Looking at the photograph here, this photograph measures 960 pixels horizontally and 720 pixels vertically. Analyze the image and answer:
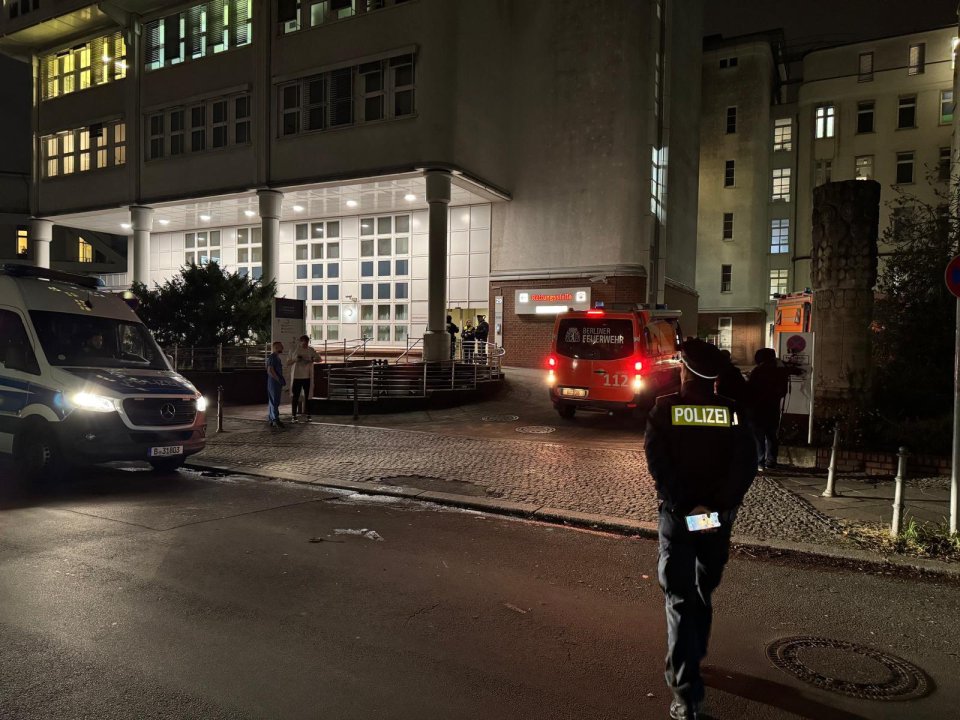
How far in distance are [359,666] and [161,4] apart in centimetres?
3279

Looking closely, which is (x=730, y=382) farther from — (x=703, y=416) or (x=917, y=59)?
(x=917, y=59)

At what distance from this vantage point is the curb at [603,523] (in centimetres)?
586

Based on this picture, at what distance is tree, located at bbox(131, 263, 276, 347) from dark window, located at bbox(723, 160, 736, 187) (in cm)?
3297

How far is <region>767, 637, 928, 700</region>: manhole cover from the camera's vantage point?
145 inches

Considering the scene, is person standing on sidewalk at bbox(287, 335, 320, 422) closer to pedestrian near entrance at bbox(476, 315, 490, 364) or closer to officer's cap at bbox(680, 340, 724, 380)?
pedestrian near entrance at bbox(476, 315, 490, 364)

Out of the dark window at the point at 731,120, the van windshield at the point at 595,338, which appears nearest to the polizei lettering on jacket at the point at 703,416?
the van windshield at the point at 595,338

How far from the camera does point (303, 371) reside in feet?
48.4

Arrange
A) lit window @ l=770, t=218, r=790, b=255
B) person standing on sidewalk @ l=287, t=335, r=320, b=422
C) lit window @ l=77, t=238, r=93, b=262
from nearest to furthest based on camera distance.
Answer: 1. person standing on sidewalk @ l=287, t=335, r=320, b=422
2. lit window @ l=770, t=218, r=790, b=255
3. lit window @ l=77, t=238, r=93, b=262

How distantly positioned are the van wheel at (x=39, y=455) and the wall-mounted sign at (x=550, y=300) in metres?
19.0

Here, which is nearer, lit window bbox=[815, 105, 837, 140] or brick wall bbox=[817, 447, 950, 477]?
brick wall bbox=[817, 447, 950, 477]

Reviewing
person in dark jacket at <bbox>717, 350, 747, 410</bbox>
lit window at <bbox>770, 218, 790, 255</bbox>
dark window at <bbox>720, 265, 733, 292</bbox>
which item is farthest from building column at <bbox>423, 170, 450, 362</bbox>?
lit window at <bbox>770, 218, 790, 255</bbox>

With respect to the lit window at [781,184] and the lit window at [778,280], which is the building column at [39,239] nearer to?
the lit window at [778,280]

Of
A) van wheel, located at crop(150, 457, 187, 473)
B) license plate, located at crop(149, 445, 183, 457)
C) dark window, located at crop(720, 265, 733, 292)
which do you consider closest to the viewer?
license plate, located at crop(149, 445, 183, 457)

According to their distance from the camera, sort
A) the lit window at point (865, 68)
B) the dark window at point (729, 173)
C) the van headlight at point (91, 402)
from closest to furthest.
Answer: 1. the van headlight at point (91, 402)
2. the lit window at point (865, 68)
3. the dark window at point (729, 173)
